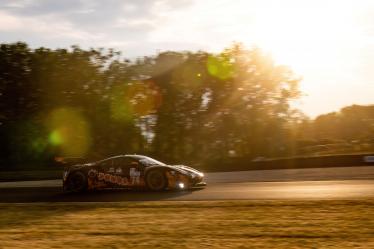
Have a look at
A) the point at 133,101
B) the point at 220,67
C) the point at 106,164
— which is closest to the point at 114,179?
the point at 106,164

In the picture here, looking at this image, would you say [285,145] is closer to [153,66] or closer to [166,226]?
[153,66]

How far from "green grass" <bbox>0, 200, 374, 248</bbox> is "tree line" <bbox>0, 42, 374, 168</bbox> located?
3045 centimetres

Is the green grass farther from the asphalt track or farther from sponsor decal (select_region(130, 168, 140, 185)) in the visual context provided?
sponsor decal (select_region(130, 168, 140, 185))

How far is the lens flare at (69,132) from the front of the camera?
43.2 meters

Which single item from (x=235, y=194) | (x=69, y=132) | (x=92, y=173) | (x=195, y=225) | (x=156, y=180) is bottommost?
(x=195, y=225)

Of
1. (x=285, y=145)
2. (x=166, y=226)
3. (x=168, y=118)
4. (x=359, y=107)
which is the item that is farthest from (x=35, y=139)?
(x=359, y=107)

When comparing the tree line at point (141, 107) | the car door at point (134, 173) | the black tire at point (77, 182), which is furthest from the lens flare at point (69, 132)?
the car door at point (134, 173)

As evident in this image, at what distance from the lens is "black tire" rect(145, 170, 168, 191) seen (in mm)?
Answer: 16583

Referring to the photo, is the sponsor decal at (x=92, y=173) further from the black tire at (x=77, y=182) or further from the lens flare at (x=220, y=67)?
the lens flare at (x=220, y=67)

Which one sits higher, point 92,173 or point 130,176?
point 92,173

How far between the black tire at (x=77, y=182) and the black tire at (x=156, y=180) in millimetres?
2108

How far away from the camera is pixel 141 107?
1727 inches

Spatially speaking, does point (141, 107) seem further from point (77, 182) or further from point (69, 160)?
point (77, 182)

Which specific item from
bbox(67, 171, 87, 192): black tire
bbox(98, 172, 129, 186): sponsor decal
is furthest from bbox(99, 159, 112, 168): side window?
bbox(67, 171, 87, 192): black tire
